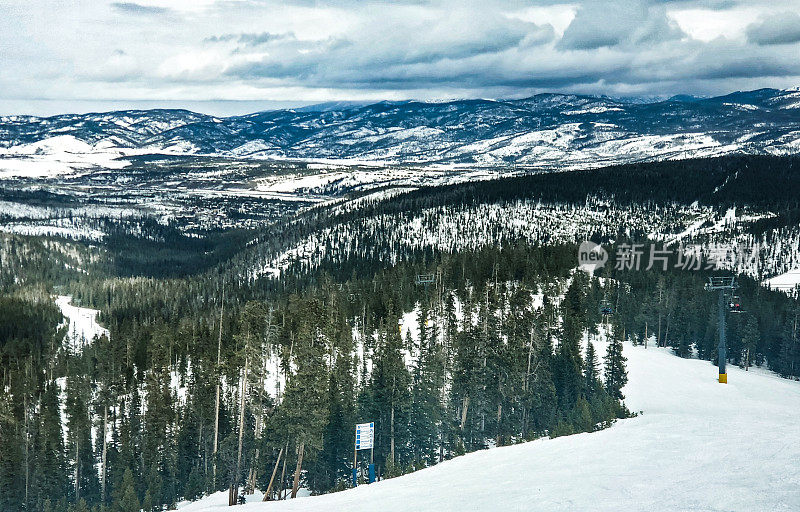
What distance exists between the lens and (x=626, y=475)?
21.9 m

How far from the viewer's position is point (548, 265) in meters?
122

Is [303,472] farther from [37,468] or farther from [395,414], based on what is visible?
[37,468]

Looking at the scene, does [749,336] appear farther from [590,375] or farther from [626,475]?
[626,475]

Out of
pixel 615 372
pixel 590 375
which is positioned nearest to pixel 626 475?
pixel 615 372

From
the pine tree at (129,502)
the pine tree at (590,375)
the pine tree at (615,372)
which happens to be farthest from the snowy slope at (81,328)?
the pine tree at (615,372)

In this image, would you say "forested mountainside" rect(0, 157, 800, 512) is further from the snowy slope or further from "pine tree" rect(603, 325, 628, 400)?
the snowy slope

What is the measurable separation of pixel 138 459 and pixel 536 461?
208 ft

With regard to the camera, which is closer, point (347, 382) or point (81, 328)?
point (347, 382)

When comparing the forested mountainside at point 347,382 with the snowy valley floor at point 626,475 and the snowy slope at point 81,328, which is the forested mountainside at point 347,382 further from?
the snowy slope at point 81,328

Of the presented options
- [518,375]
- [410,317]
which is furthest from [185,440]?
[410,317]

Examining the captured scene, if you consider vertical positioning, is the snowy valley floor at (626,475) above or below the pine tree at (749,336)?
above

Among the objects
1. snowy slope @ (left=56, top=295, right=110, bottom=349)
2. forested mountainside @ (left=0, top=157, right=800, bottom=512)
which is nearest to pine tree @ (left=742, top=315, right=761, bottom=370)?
forested mountainside @ (left=0, top=157, right=800, bottom=512)

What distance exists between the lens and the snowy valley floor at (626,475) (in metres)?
18.6

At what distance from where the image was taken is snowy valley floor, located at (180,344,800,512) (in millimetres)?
18562
